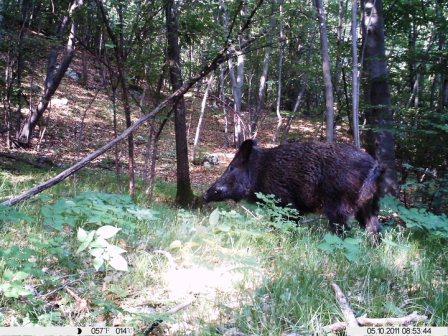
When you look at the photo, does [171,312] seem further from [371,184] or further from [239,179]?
[239,179]

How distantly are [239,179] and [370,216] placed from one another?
7.26 feet

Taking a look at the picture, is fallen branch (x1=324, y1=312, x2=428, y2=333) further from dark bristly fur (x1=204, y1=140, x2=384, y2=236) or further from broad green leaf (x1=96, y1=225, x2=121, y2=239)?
dark bristly fur (x1=204, y1=140, x2=384, y2=236)

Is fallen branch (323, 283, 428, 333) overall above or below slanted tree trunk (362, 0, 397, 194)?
below

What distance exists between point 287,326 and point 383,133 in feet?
22.0

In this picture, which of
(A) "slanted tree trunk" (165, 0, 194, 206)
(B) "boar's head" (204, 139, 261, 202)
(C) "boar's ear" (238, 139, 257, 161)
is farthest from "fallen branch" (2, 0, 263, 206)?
(B) "boar's head" (204, 139, 261, 202)

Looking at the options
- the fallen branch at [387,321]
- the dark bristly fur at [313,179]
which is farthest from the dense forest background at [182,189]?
the dark bristly fur at [313,179]

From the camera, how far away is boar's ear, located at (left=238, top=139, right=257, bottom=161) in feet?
23.3

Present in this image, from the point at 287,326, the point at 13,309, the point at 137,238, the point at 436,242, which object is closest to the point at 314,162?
the point at 436,242

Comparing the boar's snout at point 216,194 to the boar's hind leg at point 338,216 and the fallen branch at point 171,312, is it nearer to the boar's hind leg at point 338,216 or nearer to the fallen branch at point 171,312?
the boar's hind leg at point 338,216

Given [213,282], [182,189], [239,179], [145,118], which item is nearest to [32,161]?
[182,189]

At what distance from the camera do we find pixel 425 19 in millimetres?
11195

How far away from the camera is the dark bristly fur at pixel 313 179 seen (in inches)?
240

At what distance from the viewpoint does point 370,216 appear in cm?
622

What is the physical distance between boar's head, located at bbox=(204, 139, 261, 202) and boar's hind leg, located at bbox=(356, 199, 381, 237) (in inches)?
72.7
